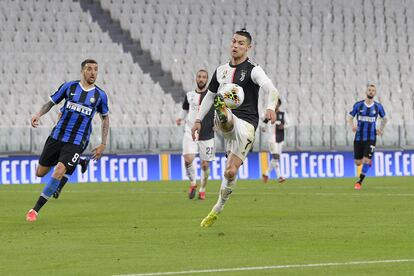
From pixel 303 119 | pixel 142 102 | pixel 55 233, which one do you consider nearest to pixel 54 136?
pixel 55 233

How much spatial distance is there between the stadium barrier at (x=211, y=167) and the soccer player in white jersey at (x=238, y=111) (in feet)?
58.2

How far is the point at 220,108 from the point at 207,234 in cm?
156

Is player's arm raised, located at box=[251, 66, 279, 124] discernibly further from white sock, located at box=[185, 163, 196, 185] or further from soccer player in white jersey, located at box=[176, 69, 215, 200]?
white sock, located at box=[185, 163, 196, 185]

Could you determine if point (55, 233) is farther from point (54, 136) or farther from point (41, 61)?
point (41, 61)

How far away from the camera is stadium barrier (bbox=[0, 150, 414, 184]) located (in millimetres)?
31312

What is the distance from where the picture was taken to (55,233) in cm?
1318

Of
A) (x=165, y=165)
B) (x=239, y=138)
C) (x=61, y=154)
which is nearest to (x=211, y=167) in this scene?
(x=165, y=165)

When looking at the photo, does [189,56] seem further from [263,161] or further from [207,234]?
[207,234]

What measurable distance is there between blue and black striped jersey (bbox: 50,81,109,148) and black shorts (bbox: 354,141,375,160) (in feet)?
40.3

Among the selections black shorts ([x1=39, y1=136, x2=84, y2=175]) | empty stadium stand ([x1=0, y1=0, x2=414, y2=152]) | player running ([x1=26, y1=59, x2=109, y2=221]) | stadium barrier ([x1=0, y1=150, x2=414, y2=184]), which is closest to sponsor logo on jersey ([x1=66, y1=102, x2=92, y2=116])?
player running ([x1=26, y1=59, x2=109, y2=221])

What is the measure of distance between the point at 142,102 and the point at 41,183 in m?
5.58

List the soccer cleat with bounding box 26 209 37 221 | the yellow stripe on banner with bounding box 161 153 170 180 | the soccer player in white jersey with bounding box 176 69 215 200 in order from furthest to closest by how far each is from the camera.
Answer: the yellow stripe on banner with bounding box 161 153 170 180 → the soccer player in white jersey with bounding box 176 69 215 200 → the soccer cleat with bounding box 26 209 37 221

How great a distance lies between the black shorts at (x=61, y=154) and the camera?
1538 centimetres

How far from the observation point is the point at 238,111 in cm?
1409
